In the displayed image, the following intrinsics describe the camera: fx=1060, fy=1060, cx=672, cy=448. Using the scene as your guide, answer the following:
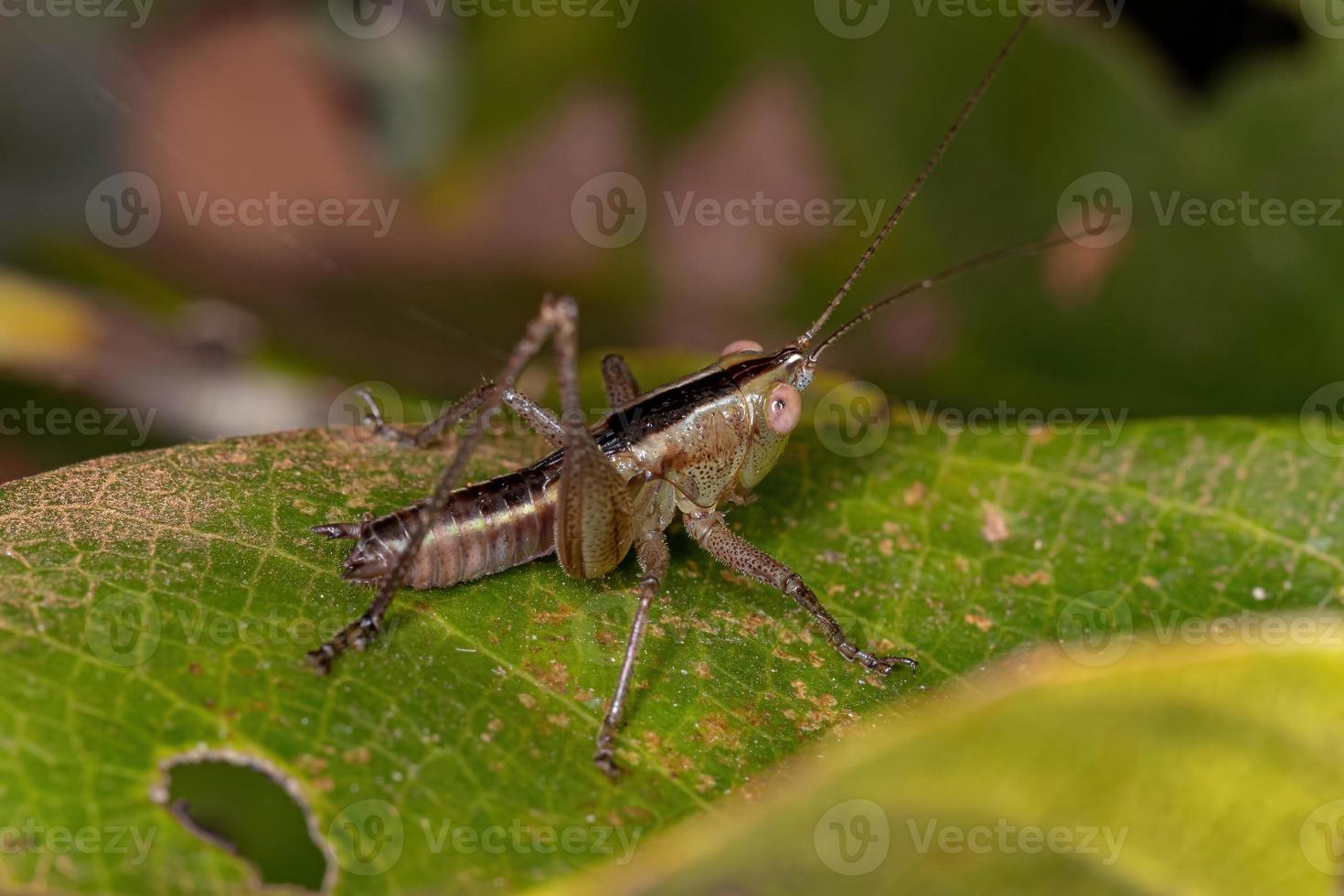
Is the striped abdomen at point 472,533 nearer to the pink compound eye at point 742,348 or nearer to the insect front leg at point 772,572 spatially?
the insect front leg at point 772,572

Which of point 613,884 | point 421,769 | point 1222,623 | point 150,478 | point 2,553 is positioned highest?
point 1222,623

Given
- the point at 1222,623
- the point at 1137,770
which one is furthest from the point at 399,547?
the point at 1222,623

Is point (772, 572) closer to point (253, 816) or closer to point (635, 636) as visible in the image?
point (635, 636)

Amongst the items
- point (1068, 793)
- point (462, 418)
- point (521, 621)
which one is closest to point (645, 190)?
point (462, 418)

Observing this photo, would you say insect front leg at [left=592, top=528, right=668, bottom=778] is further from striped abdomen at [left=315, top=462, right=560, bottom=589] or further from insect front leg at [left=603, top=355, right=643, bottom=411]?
insect front leg at [left=603, top=355, right=643, bottom=411]

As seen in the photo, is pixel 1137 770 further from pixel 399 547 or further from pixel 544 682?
pixel 399 547

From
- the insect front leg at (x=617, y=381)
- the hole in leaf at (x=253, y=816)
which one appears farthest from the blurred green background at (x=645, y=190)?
the hole in leaf at (x=253, y=816)
